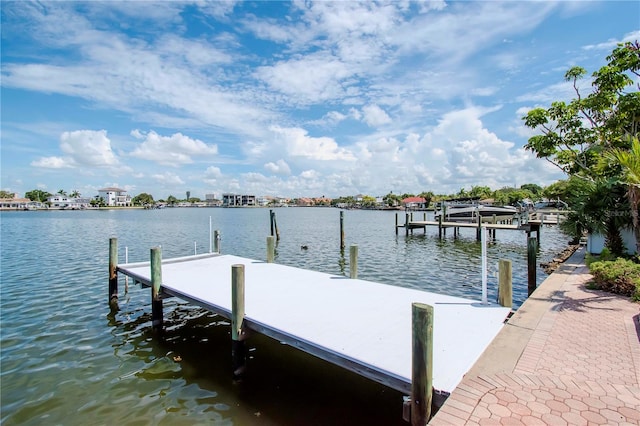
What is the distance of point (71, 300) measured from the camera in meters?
11.7

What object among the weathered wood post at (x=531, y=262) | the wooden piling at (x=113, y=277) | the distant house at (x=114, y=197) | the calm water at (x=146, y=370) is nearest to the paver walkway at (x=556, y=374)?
the calm water at (x=146, y=370)

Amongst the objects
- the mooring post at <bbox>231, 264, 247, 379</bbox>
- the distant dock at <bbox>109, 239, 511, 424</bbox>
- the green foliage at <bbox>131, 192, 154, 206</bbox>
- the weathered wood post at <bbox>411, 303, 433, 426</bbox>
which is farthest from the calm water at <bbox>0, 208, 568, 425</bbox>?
the green foliage at <bbox>131, 192, 154, 206</bbox>

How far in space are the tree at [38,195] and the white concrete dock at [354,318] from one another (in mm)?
178440

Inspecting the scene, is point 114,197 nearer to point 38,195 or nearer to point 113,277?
point 38,195

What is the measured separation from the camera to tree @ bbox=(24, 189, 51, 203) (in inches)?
5763

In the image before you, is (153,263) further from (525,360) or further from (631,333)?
(631,333)

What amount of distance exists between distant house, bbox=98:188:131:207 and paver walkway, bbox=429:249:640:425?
598ft

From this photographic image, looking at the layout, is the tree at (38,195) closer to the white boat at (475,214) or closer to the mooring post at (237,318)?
the white boat at (475,214)

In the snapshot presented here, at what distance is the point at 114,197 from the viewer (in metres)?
163

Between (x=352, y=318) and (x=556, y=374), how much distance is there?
3.34 meters

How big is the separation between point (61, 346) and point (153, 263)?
2786 mm

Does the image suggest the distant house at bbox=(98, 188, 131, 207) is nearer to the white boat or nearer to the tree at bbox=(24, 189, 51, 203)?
the tree at bbox=(24, 189, 51, 203)

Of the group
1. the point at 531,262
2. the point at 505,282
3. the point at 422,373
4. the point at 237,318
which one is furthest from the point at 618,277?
the point at 237,318

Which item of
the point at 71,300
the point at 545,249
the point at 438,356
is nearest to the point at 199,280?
the point at 71,300
